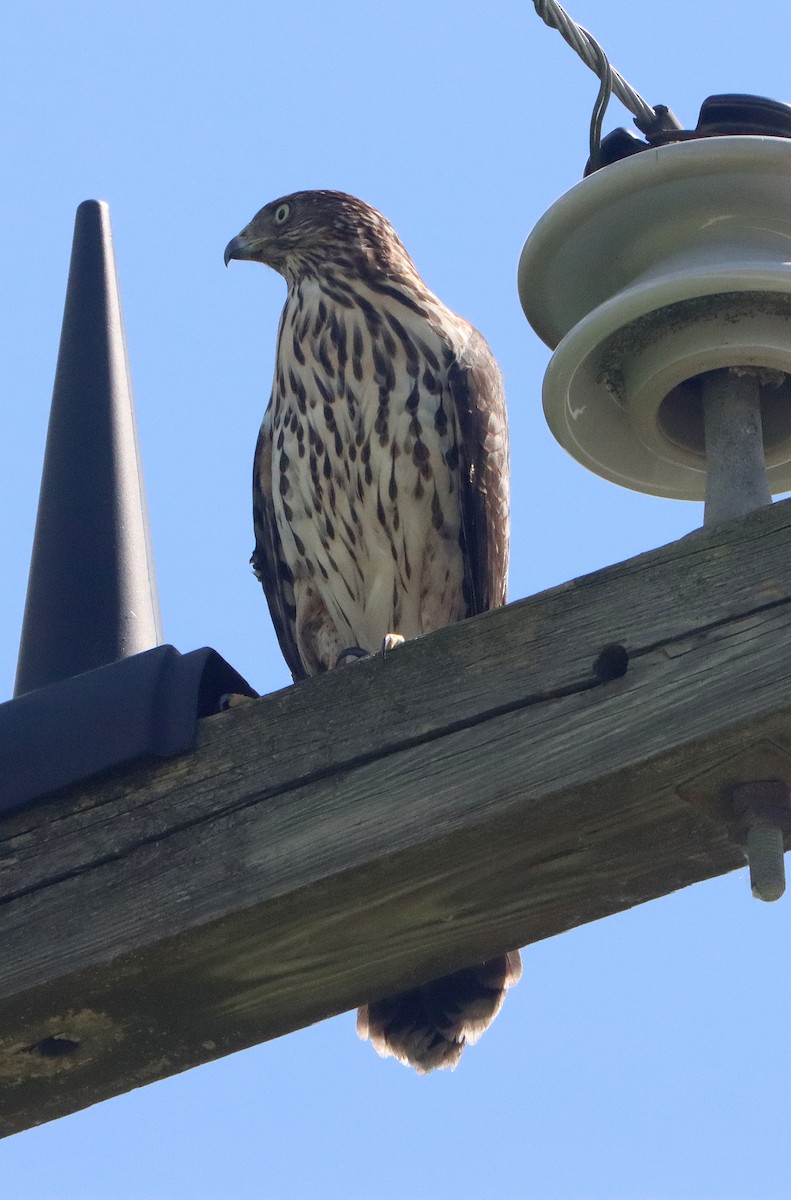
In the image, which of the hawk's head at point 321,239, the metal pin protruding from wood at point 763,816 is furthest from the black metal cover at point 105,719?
the hawk's head at point 321,239

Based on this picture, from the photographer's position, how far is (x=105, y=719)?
2.54m

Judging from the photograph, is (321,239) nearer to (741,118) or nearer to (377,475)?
(377,475)

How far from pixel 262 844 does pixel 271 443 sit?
2.72 metres

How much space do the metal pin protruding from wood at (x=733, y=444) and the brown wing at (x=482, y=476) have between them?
187 cm

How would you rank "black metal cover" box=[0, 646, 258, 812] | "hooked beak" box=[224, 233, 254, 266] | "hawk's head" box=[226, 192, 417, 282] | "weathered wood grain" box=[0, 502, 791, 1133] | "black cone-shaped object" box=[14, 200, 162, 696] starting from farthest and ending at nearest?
"hooked beak" box=[224, 233, 254, 266], "hawk's head" box=[226, 192, 417, 282], "black cone-shaped object" box=[14, 200, 162, 696], "black metal cover" box=[0, 646, 258, 812], "weathered wood grain" box=[0, 502, 791, 1133]

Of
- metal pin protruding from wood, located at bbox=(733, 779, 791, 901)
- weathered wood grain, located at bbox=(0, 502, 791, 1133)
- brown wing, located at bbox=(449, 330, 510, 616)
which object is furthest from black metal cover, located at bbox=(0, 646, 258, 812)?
brown wing, located at bbox=(449, 330, 510, 616)

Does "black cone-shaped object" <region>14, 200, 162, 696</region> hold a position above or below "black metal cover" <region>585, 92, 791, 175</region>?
below

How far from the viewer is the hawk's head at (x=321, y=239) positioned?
5.31m

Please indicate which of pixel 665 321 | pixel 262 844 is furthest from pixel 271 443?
pixel 262 844

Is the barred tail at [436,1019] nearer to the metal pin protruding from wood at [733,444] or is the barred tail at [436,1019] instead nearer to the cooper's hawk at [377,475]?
the metal pin protruding from wood at [733,444]

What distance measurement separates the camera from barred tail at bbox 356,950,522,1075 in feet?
10.5

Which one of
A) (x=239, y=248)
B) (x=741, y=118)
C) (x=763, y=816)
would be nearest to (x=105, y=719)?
(x=763, y=816)

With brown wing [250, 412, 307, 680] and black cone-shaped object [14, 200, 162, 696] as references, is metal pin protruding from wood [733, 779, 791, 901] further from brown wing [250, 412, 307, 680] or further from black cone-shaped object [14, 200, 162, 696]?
brown wing [250, 412, 307, 680]

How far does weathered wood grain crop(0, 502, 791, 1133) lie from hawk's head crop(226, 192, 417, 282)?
9.80 feet
